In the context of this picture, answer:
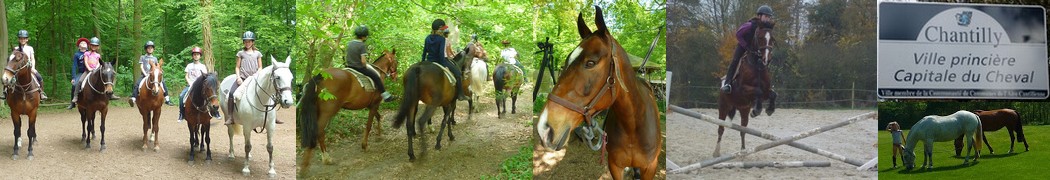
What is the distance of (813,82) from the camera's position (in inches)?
328

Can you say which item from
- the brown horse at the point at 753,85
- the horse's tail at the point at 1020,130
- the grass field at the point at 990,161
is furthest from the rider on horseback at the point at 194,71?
the horse's tail at the point at 1020,130

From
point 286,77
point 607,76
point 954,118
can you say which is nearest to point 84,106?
point 286,77

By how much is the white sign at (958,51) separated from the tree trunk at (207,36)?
18.8ft

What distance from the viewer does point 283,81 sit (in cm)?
756

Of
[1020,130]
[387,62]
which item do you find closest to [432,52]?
[387,62]

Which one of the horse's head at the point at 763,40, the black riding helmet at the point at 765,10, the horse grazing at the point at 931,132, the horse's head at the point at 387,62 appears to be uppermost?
the black riding helmet at the point at 765,10

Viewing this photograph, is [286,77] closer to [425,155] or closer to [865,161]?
[425,155]

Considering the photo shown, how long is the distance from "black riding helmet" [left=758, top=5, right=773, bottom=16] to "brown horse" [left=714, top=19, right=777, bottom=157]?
8 cm

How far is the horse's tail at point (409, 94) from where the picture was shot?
306 inches

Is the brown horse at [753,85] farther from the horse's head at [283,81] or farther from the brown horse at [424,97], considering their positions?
the horse's head at [283,81]

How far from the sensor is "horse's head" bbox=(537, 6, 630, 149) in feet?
19.9

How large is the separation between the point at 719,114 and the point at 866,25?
4.47ft

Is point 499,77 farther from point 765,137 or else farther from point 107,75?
point 107,75

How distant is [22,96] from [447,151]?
304 centimetres
